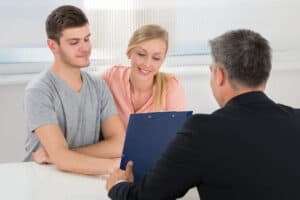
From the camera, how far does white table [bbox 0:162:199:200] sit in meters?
1.53

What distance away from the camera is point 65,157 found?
1.77 metres

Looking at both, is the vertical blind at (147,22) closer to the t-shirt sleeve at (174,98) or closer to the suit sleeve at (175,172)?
the t-shirt sleeve at (174,98)

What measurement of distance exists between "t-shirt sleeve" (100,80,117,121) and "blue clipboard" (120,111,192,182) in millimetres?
530

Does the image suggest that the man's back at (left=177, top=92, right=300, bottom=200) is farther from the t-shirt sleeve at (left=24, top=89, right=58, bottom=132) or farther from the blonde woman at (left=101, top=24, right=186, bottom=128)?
the blonde woman at (left=101, top=24, right=186, bottom=128)

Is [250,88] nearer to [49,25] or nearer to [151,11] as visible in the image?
[49,25]

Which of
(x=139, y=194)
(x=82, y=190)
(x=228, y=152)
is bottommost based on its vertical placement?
(x=82, y=190)

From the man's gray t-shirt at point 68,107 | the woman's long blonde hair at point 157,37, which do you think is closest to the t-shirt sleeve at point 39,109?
the man's gray t-shirt at point 68,107

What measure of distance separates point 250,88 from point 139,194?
382mm

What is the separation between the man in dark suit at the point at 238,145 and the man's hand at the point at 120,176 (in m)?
0.20

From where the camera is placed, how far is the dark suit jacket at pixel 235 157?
117 cm

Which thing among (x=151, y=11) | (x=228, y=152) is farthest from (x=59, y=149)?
(x=151, y=11)

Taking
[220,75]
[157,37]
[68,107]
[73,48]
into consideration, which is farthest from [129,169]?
[157,37]

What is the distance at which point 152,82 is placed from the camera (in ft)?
7.64

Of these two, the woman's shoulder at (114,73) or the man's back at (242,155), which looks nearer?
the man's back at (242,155)
